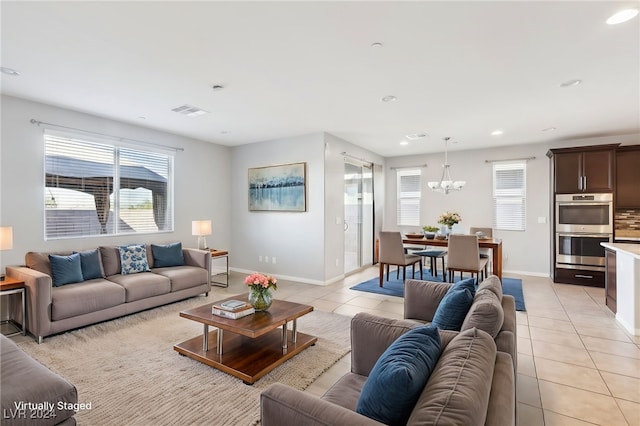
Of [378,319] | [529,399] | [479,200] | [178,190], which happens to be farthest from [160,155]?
[479,200]

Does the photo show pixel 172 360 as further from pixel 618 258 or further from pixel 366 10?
pixel 618 258

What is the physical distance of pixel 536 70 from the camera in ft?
9.91

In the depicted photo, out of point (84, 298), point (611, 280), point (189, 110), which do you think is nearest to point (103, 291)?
point (84, 298)

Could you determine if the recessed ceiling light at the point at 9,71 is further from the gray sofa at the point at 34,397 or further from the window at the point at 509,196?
the window at the point at 509,196

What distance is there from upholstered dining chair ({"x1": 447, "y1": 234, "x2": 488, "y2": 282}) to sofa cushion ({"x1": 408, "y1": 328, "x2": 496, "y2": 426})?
385 cm

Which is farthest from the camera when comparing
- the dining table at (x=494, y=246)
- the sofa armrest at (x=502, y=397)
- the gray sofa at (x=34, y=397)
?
the dining table at (x=494, y=246)

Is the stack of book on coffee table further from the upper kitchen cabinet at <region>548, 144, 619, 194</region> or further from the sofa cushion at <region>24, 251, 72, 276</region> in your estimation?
the upper kitchen cabinet at <region>548, 144, 619, 194</region>

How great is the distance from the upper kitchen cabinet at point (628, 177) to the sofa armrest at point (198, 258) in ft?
22.8

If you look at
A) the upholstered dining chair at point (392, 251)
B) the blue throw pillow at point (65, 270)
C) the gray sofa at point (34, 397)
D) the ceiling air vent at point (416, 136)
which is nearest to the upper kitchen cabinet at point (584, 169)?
the ceiling air vent at point (416, 136)

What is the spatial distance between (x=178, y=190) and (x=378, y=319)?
15.7ft

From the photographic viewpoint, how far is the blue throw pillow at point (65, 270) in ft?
11.9

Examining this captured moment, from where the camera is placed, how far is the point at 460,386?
1048mm

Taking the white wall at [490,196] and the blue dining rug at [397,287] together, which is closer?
the blue dining rug at [397,287]

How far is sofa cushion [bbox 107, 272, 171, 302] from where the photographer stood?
3.88m
